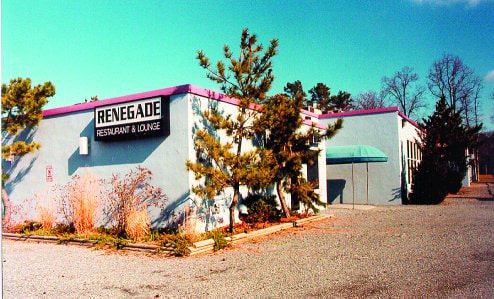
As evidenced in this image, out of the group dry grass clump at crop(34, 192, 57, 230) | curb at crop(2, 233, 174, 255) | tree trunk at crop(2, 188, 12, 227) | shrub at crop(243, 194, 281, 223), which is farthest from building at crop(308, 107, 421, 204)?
tree trunk at crop(2, 188, 12, 227)

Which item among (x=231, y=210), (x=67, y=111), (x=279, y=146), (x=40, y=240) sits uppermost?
(x=67, y=111)

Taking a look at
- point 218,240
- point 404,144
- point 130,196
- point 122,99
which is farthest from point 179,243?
point 404,144

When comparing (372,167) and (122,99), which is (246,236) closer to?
(122,99)

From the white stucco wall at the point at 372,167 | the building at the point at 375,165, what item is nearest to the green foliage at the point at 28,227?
the building at the point at 375,165

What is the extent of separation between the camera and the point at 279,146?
1254 centimetres

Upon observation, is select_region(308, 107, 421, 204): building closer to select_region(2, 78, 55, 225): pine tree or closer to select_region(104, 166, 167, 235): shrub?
select_region(104, 166, 167, 235): shrub

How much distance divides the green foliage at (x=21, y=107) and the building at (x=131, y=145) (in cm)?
38

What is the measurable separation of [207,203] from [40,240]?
441 centimetres

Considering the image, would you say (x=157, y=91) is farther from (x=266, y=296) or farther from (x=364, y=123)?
(x=364, y=123)

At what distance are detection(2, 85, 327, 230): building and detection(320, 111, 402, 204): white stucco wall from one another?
9.36m

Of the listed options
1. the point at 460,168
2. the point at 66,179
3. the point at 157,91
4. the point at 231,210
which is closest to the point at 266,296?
the point at 231,210

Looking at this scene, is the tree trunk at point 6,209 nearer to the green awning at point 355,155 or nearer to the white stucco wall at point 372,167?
the green awning at point 355,155

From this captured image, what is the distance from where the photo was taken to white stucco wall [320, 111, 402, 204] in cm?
1941

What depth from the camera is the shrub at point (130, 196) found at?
10.2 metres
